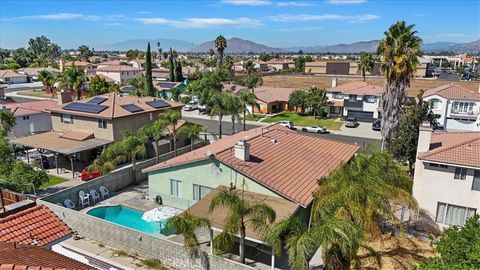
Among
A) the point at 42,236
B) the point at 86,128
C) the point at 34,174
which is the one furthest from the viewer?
the point at 86,128

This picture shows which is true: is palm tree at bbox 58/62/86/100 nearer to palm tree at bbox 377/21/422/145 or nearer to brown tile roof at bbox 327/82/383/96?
brown tile roof at bbox 327/82/383/96

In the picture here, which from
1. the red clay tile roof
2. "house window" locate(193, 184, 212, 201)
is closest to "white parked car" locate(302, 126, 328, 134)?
"house window" locate(193, 184, 212, 201)

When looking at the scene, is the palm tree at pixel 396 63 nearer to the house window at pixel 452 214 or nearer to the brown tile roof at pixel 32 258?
the house window at pixel 452 214

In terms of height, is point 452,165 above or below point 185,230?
above

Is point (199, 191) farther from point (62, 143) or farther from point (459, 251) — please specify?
point (62, 143)

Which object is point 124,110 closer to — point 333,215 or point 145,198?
point 145,198

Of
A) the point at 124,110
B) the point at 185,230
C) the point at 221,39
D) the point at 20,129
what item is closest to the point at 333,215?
the point at 185,230
